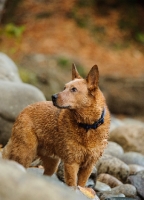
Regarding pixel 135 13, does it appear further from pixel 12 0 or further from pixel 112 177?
pixel 112 177

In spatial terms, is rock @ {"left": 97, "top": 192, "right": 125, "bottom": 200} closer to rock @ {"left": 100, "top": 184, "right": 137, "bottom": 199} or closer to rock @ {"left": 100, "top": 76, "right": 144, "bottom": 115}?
rock @ {"left": 100, "top": 184, "right": 137, "bottom": 199}

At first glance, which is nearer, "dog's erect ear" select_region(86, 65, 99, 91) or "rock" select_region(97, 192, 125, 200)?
"dog's erect ear" select_region(86, 65, 99, 91)

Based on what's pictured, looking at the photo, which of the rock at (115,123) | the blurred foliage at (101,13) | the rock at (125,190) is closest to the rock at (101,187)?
the rock at (125,190)

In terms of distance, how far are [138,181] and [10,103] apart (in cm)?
263

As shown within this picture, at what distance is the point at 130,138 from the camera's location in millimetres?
11523

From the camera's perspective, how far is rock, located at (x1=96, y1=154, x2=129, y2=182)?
30.9 feet

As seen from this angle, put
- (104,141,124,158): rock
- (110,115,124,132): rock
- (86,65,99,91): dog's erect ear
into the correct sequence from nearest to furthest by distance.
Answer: (86,65,99,91): dog's erect ear
(104,141,124,158): rock
(110,115,124,132): rock

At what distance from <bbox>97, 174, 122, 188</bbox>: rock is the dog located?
168 centimetres

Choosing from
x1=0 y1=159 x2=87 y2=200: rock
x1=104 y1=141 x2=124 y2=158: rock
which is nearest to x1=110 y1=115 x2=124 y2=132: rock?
x1=104 y1=141 x2=124 y2=158: rock

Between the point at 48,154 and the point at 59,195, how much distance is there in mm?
3016

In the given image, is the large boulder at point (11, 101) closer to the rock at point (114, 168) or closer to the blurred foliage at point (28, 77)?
the rock at point (114, 168)

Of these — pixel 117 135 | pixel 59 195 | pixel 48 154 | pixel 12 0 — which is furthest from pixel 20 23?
pixel 59 195

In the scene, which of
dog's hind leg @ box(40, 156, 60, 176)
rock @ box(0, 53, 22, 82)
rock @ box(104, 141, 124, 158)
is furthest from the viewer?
rock @ box(0, 53, 22, 82)

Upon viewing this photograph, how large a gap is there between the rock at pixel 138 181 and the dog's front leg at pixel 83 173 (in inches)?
60.3
